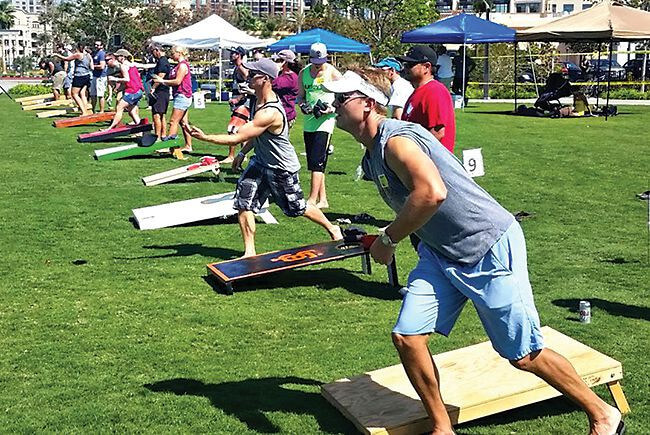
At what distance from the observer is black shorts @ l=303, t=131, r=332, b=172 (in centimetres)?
1031

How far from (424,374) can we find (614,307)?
3376 millimetres

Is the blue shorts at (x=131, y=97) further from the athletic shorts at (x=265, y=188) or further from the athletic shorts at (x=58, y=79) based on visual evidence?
the athletic shorts at (x=265, y=188)

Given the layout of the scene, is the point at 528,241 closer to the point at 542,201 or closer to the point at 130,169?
the point at 542,201

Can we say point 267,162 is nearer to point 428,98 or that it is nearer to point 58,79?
point 428,98

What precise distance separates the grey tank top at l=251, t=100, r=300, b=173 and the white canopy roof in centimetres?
2231

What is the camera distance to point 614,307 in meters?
6.86

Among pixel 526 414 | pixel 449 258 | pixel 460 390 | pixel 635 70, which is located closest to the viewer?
pixel 449 258

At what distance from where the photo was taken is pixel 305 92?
35.2 feet

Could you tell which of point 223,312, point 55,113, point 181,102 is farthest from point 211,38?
point 223,312

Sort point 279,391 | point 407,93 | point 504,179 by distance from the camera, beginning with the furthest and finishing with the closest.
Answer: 1. point 504,179
2. point 407,93
3. point 279,391

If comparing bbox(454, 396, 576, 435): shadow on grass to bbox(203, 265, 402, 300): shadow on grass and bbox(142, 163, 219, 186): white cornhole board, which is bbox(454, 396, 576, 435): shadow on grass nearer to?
bbox(203, 265, 402, 300): shadow on grass

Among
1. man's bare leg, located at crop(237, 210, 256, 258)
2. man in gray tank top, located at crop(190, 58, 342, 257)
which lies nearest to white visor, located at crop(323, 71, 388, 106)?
man in gray tank top, located at crop(190, 58, 342, 257)

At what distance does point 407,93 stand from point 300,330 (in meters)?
4.94

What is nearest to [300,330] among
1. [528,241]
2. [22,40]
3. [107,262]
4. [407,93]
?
[107,262]
